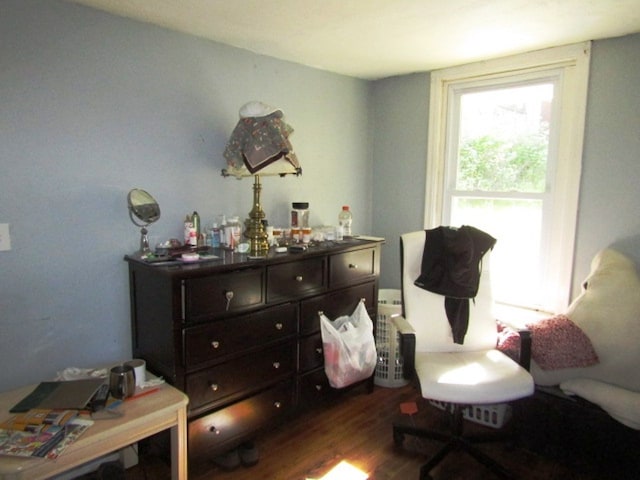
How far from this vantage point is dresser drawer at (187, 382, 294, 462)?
76.4 inches

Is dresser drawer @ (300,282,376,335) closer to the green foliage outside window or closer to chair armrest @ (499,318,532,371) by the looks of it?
chair armrest @ (499,318,532,371)

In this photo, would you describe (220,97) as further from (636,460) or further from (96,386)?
(636,460)

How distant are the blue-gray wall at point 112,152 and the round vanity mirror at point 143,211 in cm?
5

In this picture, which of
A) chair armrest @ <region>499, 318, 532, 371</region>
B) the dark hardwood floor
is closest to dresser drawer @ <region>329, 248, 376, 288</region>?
the dark hardwood floor

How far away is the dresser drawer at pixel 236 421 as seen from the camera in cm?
194

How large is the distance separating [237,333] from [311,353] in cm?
56

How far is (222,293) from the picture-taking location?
6.39ft

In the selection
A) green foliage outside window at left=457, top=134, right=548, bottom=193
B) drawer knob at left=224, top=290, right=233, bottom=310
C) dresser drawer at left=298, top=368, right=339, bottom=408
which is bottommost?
dresser drawer at left=298, top=368, right=339, bottom=408

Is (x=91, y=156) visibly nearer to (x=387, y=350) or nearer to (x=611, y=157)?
(x=387, y=350)

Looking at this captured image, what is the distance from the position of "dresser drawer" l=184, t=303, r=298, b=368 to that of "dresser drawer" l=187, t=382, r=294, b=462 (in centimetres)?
28

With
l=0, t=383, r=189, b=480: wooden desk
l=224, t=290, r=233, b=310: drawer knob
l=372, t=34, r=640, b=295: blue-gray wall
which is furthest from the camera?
l=372, t=34, r=640, b=295: blue-gray wall

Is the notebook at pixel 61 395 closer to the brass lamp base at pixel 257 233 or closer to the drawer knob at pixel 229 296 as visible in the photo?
the drawer knob at pixel 229 296

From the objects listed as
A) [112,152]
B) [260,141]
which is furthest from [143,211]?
[260,141]

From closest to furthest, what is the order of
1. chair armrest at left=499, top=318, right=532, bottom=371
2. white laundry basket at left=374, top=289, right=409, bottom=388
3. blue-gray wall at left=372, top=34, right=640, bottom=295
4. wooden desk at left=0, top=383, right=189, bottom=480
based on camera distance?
wooden desk at left=0, top=383, right=189, bottom=480 → chair armrest at left=499, top=318, right=532, bottom=371 → blue-gray wall at left=372, top=34, right=640, bottom=295 → white laundry basket at left=374, top=289, right=409, bottom=388
